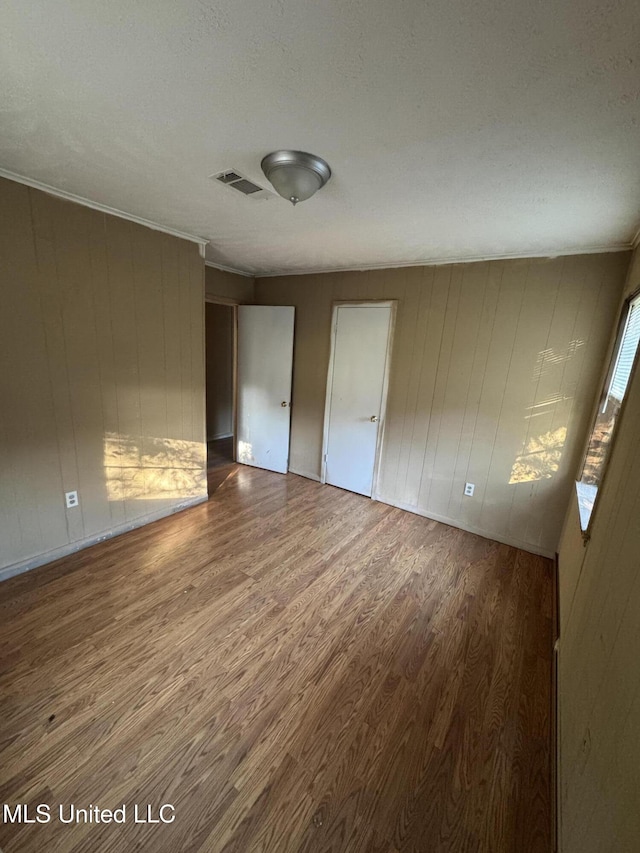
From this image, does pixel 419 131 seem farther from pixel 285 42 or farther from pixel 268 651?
pixel 268 651

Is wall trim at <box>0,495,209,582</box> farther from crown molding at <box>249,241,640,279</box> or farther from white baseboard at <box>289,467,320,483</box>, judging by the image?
crown molding at <box>249,241,640,279</box>

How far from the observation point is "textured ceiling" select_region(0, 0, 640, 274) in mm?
826

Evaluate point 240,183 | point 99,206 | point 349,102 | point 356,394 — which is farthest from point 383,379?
point 99,206

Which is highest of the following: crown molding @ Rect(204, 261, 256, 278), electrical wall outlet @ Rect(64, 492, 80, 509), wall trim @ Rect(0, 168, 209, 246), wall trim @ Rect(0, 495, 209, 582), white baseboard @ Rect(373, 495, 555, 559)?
crown molding @ Rect(204, 261, 256, 278)

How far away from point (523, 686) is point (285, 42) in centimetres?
266

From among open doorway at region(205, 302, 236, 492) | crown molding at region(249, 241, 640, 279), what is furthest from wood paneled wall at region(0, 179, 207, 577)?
open doorway at region(205, 302, 236, 492)

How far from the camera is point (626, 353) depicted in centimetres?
198

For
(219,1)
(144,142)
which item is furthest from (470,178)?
(144,142)

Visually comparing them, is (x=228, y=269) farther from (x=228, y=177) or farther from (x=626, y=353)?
(x=626, y=353)

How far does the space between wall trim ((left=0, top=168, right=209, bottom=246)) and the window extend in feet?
9.95

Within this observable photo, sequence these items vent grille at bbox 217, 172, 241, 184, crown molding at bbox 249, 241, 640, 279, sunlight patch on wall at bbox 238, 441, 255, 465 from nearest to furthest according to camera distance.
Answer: vent grille at bbox 217, 172, 241, 184, crown molding at bbox 249, 241, 640, 279, sunlight patch on wall at bbox 238, 441, 255, 465

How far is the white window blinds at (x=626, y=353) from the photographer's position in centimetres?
181

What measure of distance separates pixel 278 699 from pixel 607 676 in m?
1.27

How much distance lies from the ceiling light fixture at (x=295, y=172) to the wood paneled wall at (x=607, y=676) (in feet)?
5.44
